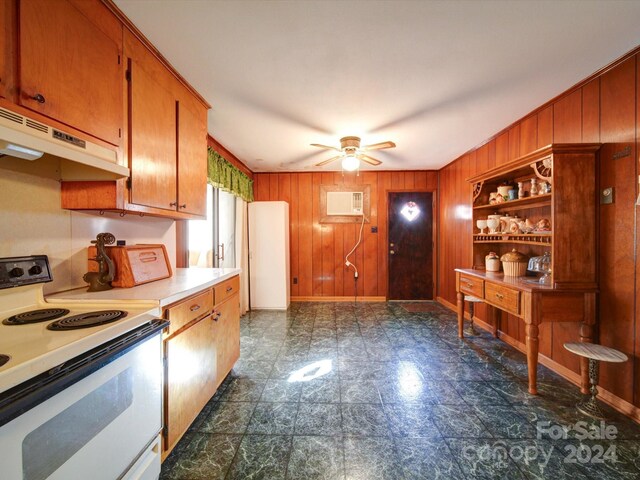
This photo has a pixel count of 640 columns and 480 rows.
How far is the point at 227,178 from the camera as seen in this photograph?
11.3 ft

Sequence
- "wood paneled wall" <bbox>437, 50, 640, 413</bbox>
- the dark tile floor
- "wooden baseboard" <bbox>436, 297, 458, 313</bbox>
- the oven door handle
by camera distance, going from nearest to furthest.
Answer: the oven door handle → the dark tile floor → "wood paneled wall" <bbox>437, 50, 640, 413</bbox> → "wooden baseboard" <bbox>436, 297, 458, 313</bbox>

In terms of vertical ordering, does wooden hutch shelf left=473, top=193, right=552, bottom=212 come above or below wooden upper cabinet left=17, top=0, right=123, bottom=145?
below

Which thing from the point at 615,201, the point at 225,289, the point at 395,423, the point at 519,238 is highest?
the point at 615,201

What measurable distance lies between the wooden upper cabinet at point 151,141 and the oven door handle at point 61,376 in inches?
35.6

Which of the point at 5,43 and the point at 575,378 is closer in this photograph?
the point at 5,43

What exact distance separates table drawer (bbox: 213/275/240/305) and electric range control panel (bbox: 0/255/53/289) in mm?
841

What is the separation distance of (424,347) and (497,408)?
1.00 metres

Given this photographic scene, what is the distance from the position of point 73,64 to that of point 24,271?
37.1 inches

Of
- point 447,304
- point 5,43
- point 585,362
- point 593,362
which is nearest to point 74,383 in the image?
point 5,43

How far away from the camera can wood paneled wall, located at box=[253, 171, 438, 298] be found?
4832mm

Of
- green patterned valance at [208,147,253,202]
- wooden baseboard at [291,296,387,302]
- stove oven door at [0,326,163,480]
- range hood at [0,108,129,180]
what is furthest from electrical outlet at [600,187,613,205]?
green patterned valance at [208,147,253,202]

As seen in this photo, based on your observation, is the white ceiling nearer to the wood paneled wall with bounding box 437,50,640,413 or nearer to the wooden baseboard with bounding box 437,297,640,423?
the wood paneled wall with bounding box 437,50,640,413

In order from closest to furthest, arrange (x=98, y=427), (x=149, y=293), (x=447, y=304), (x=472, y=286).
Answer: (x=98, y=427) < (x=149, y=293) < (x=472, y=286) < (x=447, y=304)

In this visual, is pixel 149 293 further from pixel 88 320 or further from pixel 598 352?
pixel 598 352
